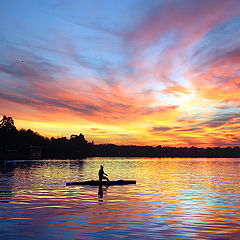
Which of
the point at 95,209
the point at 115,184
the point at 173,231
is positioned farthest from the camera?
the point at 115,184

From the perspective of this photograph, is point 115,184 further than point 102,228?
Yes

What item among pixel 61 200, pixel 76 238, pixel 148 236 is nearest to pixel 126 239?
pixel 148 236

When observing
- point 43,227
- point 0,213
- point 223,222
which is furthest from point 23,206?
point 223,222

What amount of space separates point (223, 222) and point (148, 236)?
7557 mm

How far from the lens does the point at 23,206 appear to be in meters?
28.3

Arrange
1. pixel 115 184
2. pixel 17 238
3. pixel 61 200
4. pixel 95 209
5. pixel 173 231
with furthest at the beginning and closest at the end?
pixel 115 184, pixel 61 200, pixel 95 209, pixel 173 231, pixel 17 238

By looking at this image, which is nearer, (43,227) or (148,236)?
(148,236)

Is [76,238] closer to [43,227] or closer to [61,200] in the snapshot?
[43,227]

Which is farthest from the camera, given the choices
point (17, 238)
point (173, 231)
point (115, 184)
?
point (115, 184)

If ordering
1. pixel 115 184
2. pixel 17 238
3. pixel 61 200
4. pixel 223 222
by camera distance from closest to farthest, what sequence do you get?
pixel 17 238, pixel 223 222, pixel 61 200, pixel 115 184

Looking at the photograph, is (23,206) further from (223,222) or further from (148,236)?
(223,222)

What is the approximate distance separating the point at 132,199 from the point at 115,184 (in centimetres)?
1272

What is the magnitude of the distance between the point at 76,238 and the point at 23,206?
39.8ft

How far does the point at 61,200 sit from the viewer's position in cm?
3256
